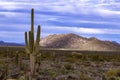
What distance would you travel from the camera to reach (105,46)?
184 m

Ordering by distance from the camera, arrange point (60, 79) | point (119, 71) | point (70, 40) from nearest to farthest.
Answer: point (60, 79)
point (119, 71)
point (70, 40)

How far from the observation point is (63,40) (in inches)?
7781

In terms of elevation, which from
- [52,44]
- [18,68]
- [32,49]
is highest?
[32,49]

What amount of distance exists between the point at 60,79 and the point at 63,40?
175m

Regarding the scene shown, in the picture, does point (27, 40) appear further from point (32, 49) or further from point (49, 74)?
point (49, 74)

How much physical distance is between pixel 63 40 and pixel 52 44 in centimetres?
596

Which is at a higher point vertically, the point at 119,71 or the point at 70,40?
the point at 119,71

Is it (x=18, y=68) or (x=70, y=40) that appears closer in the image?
(x=18, y=68)

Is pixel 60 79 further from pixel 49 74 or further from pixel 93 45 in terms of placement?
pixel 93 45

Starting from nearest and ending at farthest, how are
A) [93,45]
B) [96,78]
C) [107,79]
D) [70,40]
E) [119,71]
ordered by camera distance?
[107,79] < [96,78] < [119,71] < [93,45] < [70,40]

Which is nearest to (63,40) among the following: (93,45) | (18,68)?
(93,45)

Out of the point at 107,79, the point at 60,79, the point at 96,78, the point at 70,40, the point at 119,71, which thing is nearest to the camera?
the point at 107,79

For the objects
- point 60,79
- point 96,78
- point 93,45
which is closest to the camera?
point 60,79

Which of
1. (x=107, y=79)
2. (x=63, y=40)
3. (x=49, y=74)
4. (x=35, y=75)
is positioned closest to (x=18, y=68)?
(x=49, y=74)
